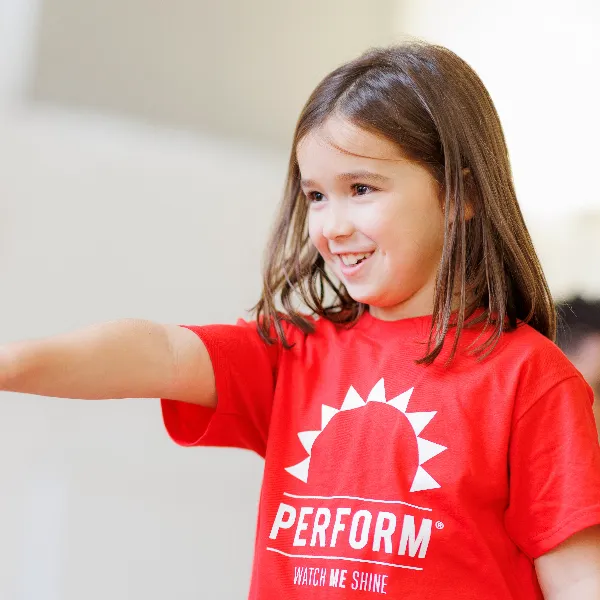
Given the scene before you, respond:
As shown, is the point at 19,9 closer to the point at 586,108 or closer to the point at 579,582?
the point at 586,108

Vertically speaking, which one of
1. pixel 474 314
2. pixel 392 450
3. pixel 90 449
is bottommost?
pixel 90 449

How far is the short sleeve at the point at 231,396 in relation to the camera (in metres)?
0.88

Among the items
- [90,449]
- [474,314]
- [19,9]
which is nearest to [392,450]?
[474,314]

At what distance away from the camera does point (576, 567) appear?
79 cm

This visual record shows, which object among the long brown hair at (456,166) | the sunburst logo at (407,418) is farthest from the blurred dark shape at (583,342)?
the sunburst logo at (407,418)

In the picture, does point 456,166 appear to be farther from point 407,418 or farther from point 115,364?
point 115,364

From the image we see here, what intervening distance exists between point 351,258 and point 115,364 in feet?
0.80

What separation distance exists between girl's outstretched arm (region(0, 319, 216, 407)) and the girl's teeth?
0.16 meters

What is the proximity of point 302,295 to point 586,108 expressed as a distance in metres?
0.71

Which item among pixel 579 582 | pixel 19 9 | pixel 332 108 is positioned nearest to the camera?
pixel 579 582

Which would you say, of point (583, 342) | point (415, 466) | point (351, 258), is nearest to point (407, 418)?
point (415, 466)

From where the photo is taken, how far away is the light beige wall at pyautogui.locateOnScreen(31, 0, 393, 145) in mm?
1281

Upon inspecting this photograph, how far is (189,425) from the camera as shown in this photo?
2.95ft

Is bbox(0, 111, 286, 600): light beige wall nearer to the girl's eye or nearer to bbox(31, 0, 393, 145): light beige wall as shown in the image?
bbox(31, 0, 393, 145): light beige wall
